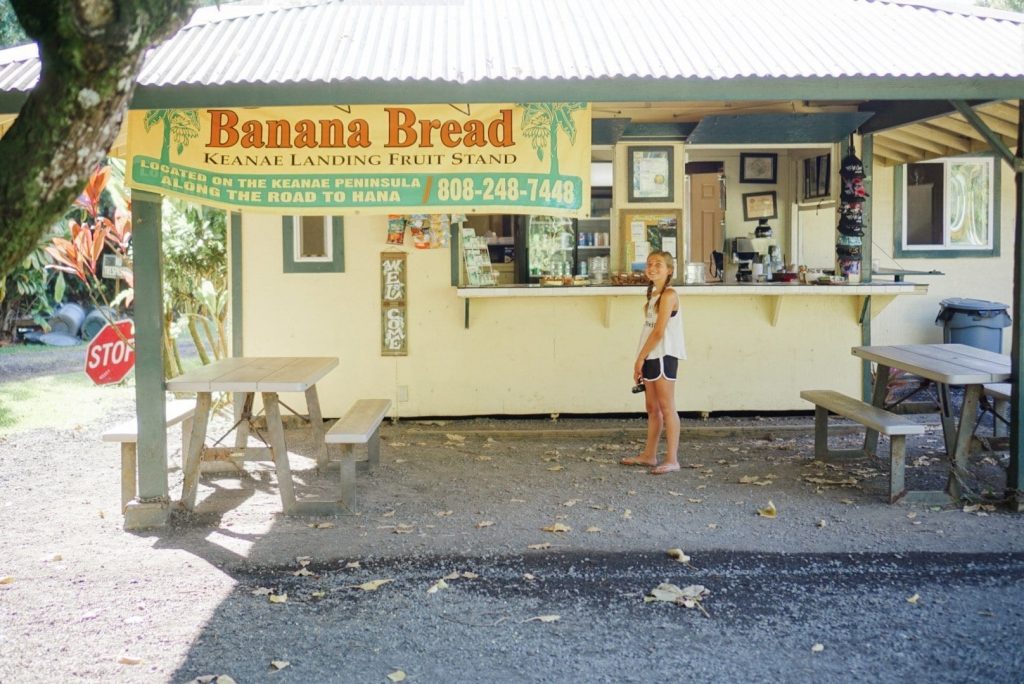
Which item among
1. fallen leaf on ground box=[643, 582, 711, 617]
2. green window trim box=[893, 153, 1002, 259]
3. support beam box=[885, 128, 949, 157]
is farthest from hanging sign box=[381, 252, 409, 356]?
green window trim box=[893, 153, 1002, 259]

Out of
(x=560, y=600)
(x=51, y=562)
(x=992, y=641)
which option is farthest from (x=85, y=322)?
(x=992, y=641)

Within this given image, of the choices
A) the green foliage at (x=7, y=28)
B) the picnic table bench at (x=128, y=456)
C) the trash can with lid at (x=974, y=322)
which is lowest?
the picnic table bench at (x=128, y=456)

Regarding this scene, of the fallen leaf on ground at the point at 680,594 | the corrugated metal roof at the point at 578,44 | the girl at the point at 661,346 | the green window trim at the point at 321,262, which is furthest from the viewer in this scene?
the green window trim at the point at 321,262

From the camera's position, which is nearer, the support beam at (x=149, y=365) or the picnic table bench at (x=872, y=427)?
the support beam at (x=149, y=365)

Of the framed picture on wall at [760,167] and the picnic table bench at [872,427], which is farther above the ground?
the framed picture on wall at [760,167]

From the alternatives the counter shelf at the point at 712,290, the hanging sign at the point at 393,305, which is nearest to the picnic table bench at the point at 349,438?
the counter shelf at the point at 712,290

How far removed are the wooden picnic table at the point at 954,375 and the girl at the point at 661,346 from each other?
5.58 ft

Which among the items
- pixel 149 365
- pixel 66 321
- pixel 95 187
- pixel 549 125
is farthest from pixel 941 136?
pixel 66 321

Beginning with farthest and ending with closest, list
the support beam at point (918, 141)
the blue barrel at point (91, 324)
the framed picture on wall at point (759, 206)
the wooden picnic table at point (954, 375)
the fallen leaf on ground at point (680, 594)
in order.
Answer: the blue barrel at point (91, 324) < the framed picture on wall at point (759, 206) < the support beam at point (918, 141) < the wooden picnic table at point (954, 375) < the fallen leaf on ground at point (680, 594)

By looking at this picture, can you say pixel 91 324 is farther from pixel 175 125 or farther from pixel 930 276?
pixel 930 276

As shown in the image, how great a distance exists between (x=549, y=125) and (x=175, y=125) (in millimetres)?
2482

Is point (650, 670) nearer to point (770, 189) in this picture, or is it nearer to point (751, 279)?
point (751, 279)

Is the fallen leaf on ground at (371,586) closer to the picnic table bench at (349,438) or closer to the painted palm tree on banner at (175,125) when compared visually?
the picnic table bench at (349,438)

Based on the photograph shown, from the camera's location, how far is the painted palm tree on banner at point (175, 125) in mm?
6219
